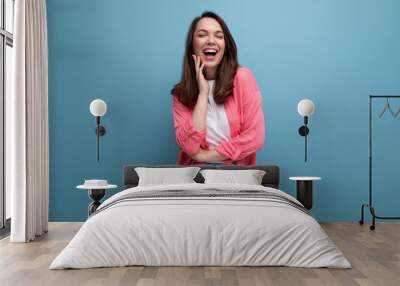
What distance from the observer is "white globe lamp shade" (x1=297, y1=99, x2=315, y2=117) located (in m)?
6.84

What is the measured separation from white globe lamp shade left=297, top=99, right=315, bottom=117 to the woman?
19.0 inches

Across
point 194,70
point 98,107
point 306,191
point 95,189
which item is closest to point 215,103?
point 194,70

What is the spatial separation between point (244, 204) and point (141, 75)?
2869mm

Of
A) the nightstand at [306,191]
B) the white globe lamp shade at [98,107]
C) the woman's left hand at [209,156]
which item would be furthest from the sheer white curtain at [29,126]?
the nightstand at [306,191]

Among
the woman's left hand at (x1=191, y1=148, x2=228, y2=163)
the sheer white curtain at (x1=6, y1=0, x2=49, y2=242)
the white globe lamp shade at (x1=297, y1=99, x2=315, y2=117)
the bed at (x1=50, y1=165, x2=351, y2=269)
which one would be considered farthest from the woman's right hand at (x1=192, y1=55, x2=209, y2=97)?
the bed at (x1=50, y1=165, x2=351, y2=269)

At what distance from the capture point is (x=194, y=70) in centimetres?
706

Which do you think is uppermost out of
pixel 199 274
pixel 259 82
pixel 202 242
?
pixel 259 82

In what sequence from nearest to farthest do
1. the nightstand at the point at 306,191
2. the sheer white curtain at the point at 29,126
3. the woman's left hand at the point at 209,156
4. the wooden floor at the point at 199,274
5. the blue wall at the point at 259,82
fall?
the wooden floor at the point at 199,274
the sheer white curtain at the point at 29,126
the nightstand at the point at 306,191
the woman's left hand at the point at 209,156
the blue wall at the point at 259,82

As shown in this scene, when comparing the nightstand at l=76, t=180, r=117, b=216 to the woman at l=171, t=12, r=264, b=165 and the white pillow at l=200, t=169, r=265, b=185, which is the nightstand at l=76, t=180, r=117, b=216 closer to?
the woman at l=171, t=12, r=264, b=165

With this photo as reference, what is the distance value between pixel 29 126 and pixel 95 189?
1104mm

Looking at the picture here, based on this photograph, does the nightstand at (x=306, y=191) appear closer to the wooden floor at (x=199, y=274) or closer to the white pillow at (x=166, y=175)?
the white pillow at (x=166, y=175)

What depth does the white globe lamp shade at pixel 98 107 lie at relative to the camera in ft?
22.5

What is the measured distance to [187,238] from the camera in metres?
4.48

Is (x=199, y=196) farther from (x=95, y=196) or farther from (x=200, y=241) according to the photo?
(x=95, y=196)
